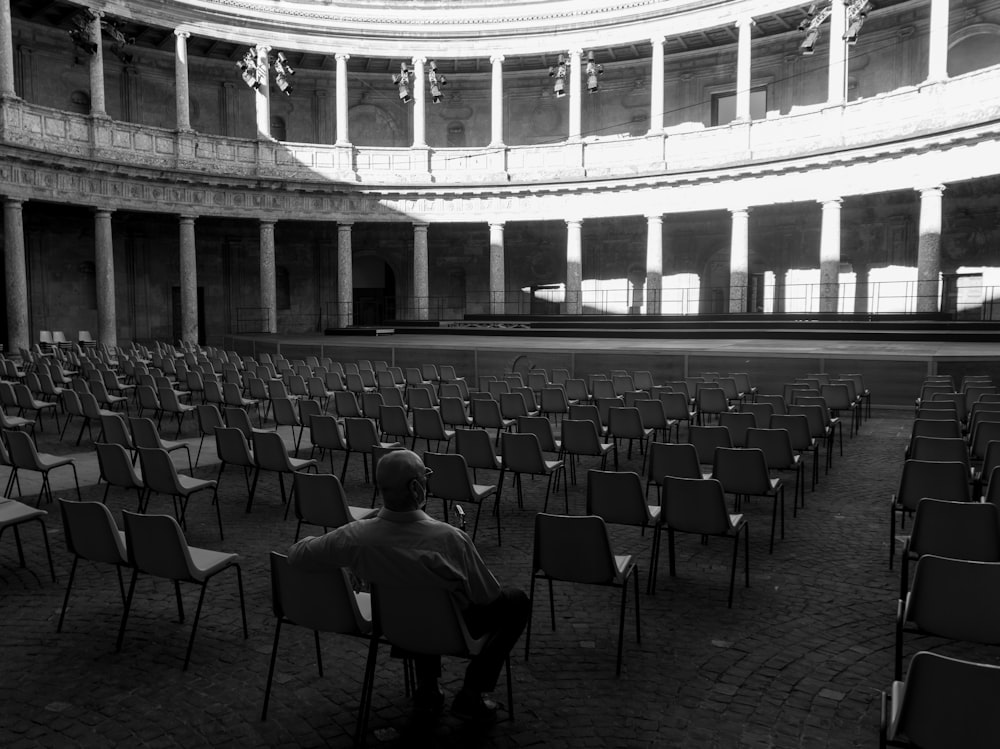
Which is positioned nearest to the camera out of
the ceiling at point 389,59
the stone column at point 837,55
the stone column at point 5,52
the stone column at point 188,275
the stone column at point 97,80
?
the stone column at point 5,52

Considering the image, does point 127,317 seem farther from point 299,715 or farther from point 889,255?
point 299,715

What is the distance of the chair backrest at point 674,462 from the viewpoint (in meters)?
7.09

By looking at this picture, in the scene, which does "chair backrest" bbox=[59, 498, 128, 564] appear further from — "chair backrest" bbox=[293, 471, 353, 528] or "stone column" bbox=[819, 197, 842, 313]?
"stone column" bbox=[819, 197, 842, 313]

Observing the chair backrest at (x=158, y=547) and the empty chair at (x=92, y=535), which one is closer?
the chair backrest at (x=158, y=547)

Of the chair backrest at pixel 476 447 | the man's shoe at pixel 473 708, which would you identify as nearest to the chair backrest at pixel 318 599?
the man's shoe at pixel 473 708

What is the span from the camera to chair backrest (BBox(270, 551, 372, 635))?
153 inches

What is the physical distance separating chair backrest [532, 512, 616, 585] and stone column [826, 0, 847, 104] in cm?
2571

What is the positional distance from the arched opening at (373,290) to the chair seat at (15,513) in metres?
31.9

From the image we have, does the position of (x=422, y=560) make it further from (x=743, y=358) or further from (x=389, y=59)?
(x=389, y=59)

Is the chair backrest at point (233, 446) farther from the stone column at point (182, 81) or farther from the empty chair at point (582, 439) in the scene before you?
the stone column at point (182, 81)

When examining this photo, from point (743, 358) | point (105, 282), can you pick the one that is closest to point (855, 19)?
point (743, 358)

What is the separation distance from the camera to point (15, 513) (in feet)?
19.3

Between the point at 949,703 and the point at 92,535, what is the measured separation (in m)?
4.75

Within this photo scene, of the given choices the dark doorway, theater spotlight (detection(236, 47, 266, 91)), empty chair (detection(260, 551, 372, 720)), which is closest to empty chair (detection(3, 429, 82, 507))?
empty chair (detection(260, 551, 372, 720))
